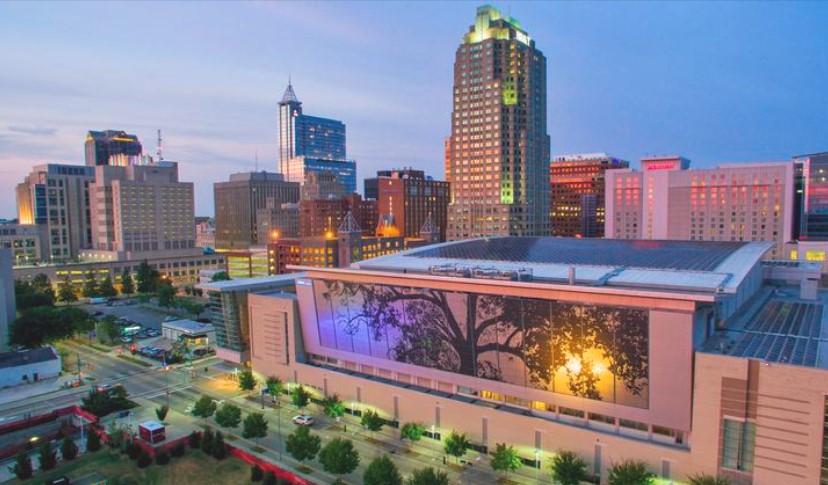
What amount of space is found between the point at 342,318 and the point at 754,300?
5001cm

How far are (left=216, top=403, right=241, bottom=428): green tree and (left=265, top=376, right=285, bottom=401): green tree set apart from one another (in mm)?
9427

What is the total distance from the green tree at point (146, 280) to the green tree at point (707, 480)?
14332 centimetres

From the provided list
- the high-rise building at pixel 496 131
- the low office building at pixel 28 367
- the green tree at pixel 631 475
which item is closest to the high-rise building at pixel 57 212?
the low office building at pixel 28 367

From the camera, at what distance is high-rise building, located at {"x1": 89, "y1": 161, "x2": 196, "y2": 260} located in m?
173

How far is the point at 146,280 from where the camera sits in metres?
149

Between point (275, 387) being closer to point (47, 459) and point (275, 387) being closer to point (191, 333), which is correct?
point (47, 459)

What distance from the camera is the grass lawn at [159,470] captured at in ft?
162

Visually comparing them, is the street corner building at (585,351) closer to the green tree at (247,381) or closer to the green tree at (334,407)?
the green tree at (334,407)

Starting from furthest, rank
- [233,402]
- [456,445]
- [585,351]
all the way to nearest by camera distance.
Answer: [233,402] → [456,445] → [585,351]

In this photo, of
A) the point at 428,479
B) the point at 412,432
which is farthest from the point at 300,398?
the point at 428,479

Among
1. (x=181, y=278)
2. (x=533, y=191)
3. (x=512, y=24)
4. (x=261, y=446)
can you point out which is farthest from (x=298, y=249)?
(x=261, y=446)

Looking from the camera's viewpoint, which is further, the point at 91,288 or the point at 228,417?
the point at 91,288

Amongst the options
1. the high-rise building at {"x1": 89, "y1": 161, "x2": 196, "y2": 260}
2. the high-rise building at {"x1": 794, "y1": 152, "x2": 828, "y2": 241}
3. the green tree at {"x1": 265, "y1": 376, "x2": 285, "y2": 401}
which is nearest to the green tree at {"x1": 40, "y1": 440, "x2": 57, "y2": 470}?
the green tree at {"x1": 265, "y1": 376, "x2": 285, "y2": 401}

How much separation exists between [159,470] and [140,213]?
471 feet
